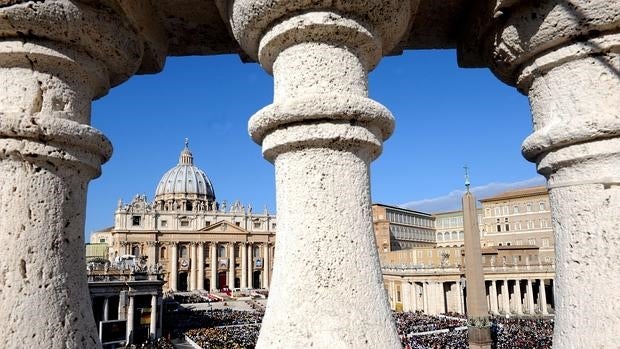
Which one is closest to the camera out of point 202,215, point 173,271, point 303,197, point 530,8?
point 303,197

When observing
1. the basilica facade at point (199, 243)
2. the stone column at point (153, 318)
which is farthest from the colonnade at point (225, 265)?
the stone column at point (153, 318)

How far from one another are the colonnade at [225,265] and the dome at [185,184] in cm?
1553

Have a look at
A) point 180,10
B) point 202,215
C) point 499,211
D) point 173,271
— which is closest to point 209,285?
point 173,271

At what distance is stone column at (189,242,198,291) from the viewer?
2667 inches

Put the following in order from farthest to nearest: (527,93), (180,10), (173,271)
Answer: (173,271), (180,10), (527,93)

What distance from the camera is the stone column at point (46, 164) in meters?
1.55

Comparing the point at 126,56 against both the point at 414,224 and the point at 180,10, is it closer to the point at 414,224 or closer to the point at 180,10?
the point at 180,10

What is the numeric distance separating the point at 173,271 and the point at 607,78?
6949 cm

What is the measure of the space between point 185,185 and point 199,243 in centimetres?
1798

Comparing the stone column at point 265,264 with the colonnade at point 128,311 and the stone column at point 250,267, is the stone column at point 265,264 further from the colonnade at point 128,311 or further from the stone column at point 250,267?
the colonnade at point 128,311

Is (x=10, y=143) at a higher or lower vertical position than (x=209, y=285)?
higher

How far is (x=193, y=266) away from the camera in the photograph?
68000mm

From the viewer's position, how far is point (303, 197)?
5.03ft

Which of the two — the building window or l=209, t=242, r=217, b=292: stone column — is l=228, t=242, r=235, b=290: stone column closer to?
l=209, t=242, r=217, b=292: stone column
